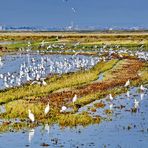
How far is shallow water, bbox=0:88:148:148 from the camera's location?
23297 millimetres

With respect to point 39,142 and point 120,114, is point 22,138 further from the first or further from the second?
point 120,114

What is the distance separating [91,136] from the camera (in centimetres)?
2470

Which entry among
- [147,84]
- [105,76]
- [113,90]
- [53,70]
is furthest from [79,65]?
[113,90]

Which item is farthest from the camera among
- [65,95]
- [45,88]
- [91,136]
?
[45,88]

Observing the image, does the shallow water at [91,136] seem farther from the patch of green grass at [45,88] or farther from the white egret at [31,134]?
the patch of green grass at [45,88]

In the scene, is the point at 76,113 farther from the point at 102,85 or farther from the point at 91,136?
the point at 102,85

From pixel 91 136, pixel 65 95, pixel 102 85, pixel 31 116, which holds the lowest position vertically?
pixel 91 136

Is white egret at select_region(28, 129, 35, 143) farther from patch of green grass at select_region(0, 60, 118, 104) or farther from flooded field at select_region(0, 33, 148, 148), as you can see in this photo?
patch of green grass at select_region(0, 60, 118, 104)

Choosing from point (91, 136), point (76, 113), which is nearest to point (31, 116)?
point (91, 136)

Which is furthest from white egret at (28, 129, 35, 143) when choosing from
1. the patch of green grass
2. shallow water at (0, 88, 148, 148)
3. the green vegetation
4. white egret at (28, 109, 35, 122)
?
the patch of green grass

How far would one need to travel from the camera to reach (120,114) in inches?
1201

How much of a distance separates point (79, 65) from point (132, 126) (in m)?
35.2

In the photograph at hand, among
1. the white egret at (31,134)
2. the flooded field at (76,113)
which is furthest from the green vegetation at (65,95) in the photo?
the white egret at (31,134)

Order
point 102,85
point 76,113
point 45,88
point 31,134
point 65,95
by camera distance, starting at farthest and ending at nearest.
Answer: point 102,85
point 45,88
point 65,95
point 76,113
point 31,134
